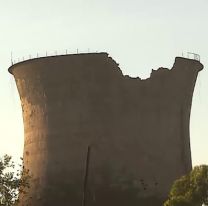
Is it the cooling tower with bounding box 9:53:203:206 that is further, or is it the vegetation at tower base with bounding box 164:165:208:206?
the cooling tower with bounding box 9:53:203:206

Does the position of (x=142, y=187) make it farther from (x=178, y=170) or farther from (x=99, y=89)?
(x=99, y=89)

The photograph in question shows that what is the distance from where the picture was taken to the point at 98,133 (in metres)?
A: 28.4

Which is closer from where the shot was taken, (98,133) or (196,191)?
(196,191)

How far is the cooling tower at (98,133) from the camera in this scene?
93.0 ft

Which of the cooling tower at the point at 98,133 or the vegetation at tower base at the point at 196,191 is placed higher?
the cooling tower at the point at 98,133

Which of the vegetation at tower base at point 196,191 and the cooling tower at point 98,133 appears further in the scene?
the cooling tower at point 98,133

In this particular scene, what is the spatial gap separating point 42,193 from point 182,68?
27.4 feet

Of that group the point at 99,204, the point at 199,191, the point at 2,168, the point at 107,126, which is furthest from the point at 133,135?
the point at 199,191

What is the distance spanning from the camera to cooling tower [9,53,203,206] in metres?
28.3

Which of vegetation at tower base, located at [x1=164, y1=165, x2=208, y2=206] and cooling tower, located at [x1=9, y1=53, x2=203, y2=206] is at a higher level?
cooling tower, located at [x1=9, y1=53, x2=203, y2=206]

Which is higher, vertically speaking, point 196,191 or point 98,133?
point 98,133

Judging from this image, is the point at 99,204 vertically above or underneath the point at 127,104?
underneath

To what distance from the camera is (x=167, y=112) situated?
2927cm

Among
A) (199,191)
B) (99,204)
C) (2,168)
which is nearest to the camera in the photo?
(199,191)
